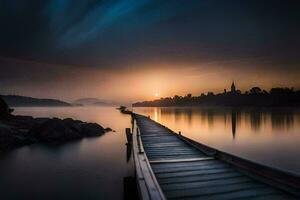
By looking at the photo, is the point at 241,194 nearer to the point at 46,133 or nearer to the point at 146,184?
the point at 146,184

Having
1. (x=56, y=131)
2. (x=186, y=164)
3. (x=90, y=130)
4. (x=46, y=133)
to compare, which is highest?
(x=186, y=164)

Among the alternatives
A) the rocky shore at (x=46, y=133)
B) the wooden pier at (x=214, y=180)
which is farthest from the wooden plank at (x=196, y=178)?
the rocky shore at (x=46, y=133)

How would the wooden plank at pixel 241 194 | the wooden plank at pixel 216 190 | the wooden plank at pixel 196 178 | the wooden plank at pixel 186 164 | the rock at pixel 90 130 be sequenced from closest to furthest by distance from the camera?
the wooden plank at pixel 241 194 < the wooden plank at pixel 216 190 < the wooden plank at pixel 196 178 < the wooden plank at pixel 186 164 < the rock at pixel 90 130

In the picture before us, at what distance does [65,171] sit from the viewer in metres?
15.9

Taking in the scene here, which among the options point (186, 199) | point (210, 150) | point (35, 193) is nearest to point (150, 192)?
point (186, 199)

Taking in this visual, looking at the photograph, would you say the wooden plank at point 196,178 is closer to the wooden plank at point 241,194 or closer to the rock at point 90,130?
the wooden plank at point 241,194

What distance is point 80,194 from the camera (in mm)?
11914

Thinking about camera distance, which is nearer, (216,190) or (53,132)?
(216,190)

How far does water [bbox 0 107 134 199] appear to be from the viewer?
39.8ft

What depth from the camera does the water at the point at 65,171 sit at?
1213cm

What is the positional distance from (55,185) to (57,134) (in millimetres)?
12922

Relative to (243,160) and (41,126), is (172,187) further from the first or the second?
(41,126)

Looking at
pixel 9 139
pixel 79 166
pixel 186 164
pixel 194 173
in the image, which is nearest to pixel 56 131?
pixel 9 139

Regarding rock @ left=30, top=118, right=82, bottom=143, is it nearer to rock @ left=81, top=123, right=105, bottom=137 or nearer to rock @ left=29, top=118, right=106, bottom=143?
rock @ left=29, top=118, right=106, bottom=143
